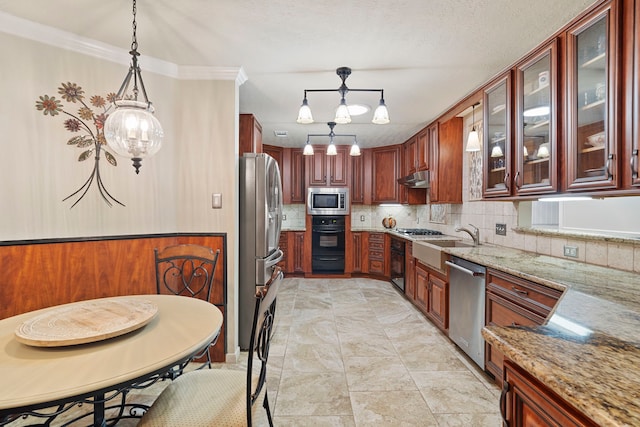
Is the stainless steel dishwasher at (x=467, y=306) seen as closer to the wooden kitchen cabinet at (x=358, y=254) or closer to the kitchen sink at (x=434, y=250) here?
the kitchen sink at (x=434, y=250)

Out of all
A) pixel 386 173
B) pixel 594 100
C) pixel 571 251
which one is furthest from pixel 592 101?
pixel 386 173

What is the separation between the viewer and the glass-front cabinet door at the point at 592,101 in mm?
1524

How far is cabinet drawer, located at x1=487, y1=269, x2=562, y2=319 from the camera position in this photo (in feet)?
5.30

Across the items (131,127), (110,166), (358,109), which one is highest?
(358,109)

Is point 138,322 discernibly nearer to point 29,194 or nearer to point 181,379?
point 181,379

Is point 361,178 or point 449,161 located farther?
point 361,178

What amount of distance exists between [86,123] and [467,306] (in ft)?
10.5

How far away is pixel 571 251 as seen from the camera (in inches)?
85.4

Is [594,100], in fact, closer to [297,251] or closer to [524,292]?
[524,292]

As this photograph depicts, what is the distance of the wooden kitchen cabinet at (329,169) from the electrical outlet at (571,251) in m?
3.70

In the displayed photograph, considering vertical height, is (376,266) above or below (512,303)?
below

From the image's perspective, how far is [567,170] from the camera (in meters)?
1.81

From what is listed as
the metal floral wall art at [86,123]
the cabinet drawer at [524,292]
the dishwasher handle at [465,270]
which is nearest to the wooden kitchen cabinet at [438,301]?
the dishwasher handle at [465,270]

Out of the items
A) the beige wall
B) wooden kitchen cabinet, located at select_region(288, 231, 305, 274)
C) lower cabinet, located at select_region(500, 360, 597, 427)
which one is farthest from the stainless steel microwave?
lower cabinet, located at select_region(500, 360, 597, 427)
